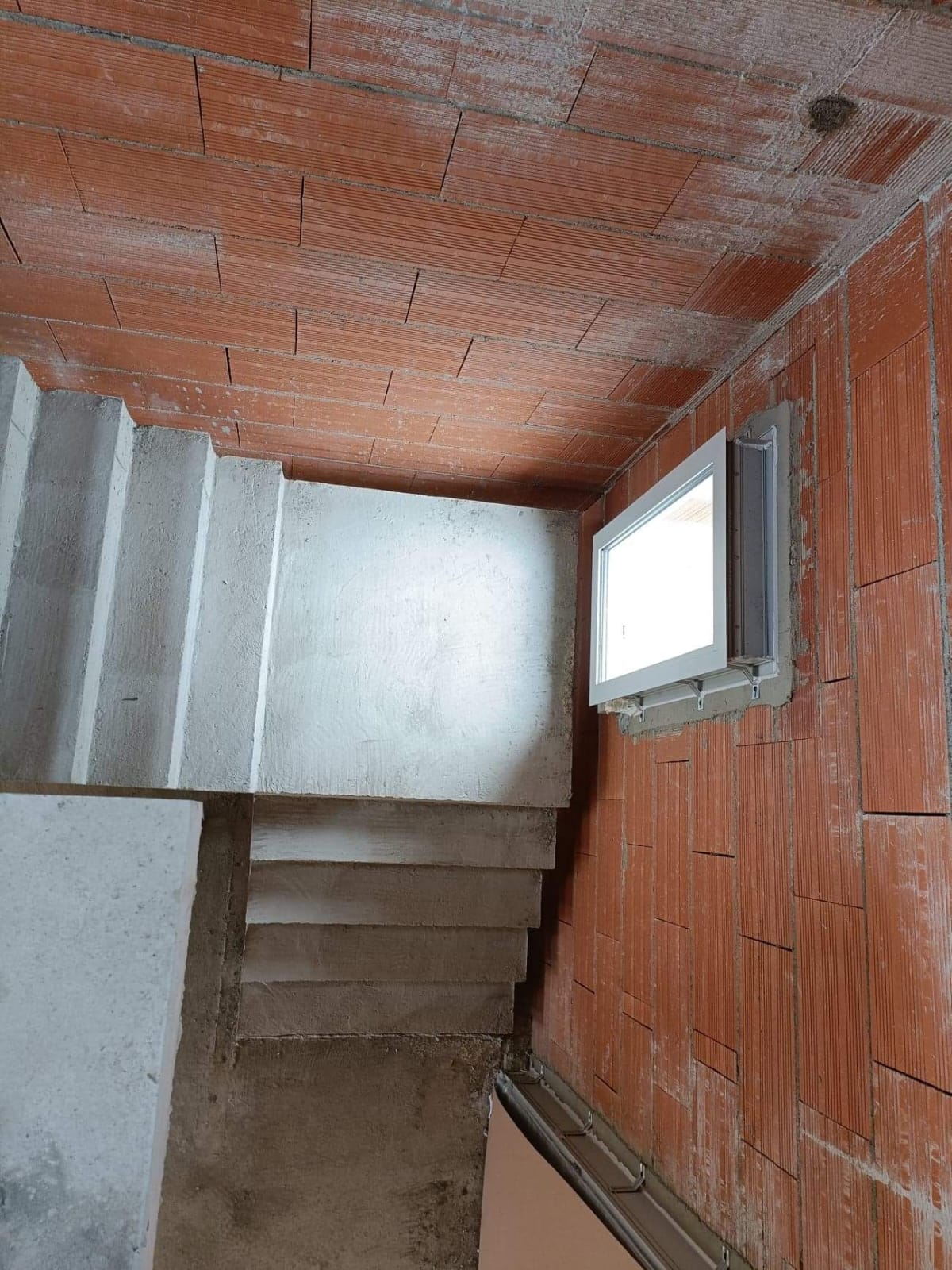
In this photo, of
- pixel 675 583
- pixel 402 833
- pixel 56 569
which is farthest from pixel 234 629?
pixel 675 583

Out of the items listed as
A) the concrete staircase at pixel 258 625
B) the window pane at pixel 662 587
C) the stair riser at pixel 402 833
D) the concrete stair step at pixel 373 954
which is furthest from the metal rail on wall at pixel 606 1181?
the window pane at pixel 662 587

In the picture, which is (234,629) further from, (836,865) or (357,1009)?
(836,865)

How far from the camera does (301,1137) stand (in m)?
3.83

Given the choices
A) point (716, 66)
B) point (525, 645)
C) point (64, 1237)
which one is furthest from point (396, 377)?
point (64, 1237)

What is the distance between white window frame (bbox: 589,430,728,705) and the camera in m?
2.25

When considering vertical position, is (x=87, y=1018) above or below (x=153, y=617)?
below

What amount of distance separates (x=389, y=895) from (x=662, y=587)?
174 cm

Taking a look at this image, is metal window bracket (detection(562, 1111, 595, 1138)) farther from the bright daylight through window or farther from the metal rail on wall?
the bright daylight through window

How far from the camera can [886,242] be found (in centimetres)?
192

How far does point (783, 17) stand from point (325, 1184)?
14.1 ft

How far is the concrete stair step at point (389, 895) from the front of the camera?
11.7 feet

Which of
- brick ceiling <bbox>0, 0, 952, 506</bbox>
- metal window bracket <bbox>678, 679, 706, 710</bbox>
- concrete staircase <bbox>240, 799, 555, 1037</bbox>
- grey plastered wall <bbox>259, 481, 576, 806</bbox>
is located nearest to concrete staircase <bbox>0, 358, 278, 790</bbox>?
grey plastered wall <bbox>259, 481, 576, 806</bbox>

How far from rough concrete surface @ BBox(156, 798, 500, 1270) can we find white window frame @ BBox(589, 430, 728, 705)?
1.90 m

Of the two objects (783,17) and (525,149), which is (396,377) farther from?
(783,17)
